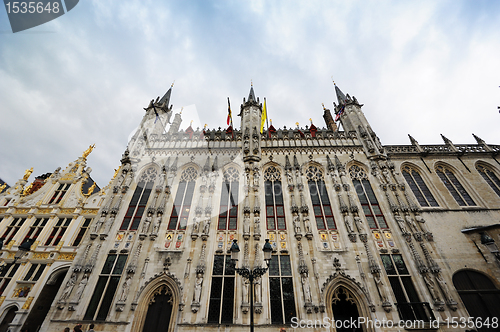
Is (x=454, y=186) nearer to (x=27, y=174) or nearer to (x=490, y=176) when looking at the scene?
(x=490, y=176)

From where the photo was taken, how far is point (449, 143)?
72.0 feet

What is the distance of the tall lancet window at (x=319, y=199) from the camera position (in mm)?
16719

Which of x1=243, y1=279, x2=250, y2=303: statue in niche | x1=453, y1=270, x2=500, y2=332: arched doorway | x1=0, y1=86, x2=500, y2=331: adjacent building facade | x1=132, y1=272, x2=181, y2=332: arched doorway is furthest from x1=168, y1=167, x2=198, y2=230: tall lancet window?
x1=453, y1=270, x2=500, y2=332: arched doorway

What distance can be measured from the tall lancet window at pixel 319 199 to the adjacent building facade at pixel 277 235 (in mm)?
106

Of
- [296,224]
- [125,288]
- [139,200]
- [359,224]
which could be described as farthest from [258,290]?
[139,200]

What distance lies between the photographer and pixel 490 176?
20.4m

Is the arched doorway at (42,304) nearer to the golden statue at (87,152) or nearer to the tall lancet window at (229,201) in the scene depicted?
the golden statue at (87,152)

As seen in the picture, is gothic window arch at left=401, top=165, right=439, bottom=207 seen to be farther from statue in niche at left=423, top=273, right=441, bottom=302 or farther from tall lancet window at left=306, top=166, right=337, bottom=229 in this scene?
tall lancet window at left=306, top=166, right=337, bottom=229

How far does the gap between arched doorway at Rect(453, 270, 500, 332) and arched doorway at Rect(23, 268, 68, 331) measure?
2925cm

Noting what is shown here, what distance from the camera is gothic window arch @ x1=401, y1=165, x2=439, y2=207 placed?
60.9 feet

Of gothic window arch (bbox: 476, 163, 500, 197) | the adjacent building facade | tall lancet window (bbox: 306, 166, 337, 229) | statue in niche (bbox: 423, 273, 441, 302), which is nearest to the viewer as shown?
the adjacent building facade

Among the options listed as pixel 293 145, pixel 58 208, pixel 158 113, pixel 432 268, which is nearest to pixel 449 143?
pixel 432 268

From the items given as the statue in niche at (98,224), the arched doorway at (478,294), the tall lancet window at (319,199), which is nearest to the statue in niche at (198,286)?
the statue in niche at (98,224)

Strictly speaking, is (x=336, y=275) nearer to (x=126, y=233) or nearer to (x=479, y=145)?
(x=126, y=233)
